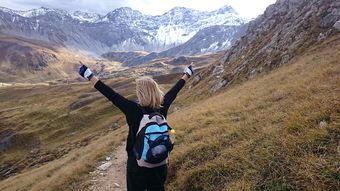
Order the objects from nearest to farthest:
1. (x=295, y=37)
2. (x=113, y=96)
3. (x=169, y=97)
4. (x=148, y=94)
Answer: (x=148, y=94), (x=113, y=96), (x=169, y=97), (x=295, y=37)

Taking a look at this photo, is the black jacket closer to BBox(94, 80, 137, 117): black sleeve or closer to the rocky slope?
BBox(94, 80, 137, 117): black sleeve

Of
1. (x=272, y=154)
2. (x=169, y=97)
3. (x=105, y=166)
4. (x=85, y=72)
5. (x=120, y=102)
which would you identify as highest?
(x=85, y=72)

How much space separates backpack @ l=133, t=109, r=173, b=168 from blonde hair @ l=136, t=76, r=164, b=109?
0.97ft

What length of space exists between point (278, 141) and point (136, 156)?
4.21m

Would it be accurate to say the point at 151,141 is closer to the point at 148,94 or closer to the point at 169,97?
the point at 148,94

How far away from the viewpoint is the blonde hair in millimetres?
5461

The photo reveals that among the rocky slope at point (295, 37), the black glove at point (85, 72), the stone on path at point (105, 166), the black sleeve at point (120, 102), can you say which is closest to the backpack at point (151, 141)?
the black sleeve at point (120, 102)

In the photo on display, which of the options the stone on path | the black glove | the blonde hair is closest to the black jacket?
the blonde hair

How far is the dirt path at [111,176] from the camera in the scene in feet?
Answer: 36.9

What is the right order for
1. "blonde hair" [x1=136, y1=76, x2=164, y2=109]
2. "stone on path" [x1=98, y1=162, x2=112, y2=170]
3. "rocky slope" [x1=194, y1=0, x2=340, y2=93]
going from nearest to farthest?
"blonde hair" [x1=136, y1=76, x2=164, y2=109], "stone on path" [x1=98, y1=162, x2=112, y2=170], "rocky slope" [x1=194, y1=0, x2=340, y2=93]

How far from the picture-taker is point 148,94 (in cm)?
548

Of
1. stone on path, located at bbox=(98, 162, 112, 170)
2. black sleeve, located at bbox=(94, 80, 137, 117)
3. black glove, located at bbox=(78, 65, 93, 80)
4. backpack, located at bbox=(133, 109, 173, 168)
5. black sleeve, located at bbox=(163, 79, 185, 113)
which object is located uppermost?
black glove, located at bbox=(78, 65, 93, 80)

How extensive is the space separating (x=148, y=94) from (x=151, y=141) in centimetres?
113

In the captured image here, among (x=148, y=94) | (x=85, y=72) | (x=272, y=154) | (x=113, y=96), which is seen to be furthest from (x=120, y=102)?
(x=272, y=154)
